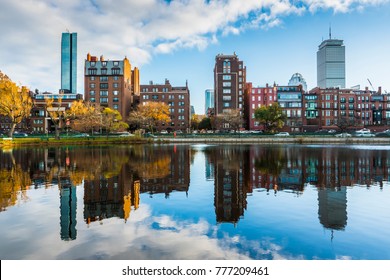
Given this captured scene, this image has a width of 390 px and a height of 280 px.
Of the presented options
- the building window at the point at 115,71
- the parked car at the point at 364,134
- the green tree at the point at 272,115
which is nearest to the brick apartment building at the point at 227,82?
the green tree at the point at 272,115

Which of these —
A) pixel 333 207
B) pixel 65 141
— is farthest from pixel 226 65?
pixel 333 207

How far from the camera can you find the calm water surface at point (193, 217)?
9.48m

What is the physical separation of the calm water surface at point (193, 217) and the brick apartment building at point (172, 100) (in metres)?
110

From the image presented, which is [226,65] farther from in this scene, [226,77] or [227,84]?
[227,84]

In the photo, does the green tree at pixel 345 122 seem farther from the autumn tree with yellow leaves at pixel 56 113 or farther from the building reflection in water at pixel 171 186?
the autumn tree with yellow leaves at pixel 56 113

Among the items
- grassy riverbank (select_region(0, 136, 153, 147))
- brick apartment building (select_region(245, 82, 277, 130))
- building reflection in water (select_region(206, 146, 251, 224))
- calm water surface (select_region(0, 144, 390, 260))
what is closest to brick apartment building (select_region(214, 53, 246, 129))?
brick apartment building (select_region(245, 82, 277, 130))

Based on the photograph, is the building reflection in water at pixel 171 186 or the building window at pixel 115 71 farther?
the building window at pixel 115 71

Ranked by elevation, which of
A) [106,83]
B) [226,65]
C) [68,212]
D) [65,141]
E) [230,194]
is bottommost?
[68,212]

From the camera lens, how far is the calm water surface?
31.1 feet

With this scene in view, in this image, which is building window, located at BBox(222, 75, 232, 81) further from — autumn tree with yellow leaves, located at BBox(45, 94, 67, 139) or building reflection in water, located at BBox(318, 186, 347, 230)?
building reflection in water, located at BBox(318, 186, 347, 230)

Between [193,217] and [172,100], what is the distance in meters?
122

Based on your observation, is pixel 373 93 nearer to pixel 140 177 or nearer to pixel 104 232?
pixel 140 177

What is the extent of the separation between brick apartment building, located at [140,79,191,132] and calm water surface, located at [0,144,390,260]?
110 metres

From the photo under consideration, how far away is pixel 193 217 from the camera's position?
515 inches
